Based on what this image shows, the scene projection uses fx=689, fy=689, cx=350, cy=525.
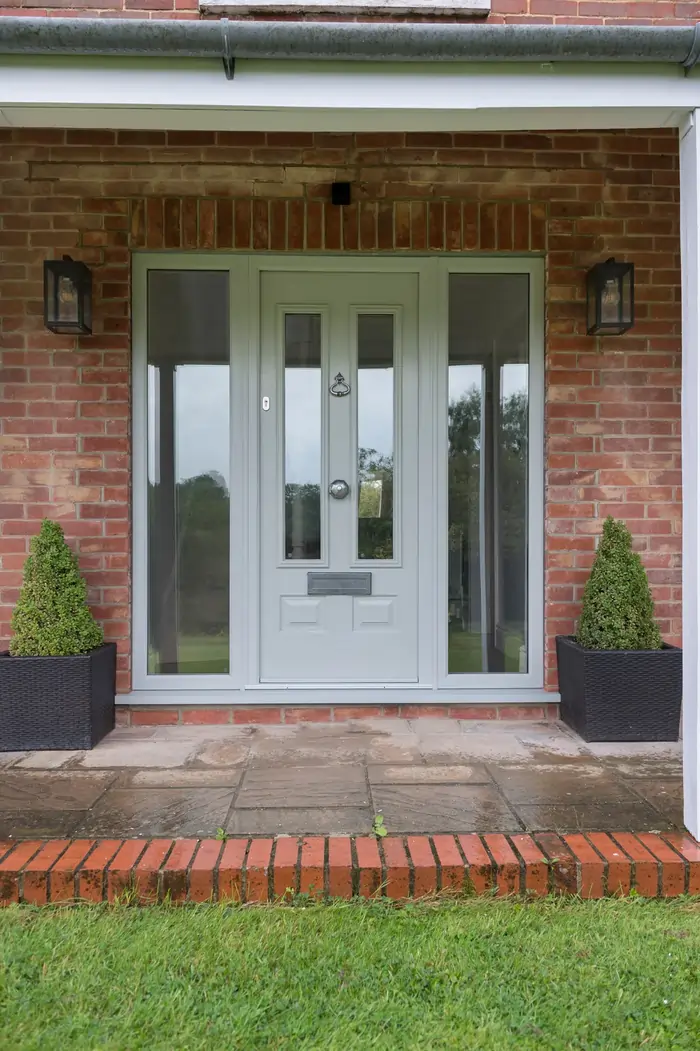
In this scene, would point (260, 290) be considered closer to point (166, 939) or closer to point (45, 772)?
point (45, 772)

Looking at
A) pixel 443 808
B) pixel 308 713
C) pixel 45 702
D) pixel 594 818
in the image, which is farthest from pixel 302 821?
pixel 45 702

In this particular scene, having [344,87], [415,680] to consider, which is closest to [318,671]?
[415,680]

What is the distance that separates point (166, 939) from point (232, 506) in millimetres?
2013

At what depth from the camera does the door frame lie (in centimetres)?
339

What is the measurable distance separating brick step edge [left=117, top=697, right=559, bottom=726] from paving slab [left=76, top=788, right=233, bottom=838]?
0.84m

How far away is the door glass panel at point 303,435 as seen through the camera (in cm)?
347

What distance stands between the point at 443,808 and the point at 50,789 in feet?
4.69

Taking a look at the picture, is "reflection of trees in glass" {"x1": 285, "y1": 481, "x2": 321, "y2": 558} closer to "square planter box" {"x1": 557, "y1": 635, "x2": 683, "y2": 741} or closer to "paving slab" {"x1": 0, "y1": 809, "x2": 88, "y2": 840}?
"square planter box" {"x1": 557, "y1": 635, "x2": 683, "y2": 741}

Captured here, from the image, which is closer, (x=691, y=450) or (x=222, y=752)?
(x=691, y=450)

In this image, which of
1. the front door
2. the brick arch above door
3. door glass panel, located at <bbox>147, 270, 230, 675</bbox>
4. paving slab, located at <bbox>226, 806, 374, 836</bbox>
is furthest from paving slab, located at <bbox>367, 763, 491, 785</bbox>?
the brick arch above door

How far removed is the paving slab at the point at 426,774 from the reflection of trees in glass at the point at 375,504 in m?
1.11

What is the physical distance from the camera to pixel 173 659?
3.44 metres

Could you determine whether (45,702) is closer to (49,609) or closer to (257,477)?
(49,609)

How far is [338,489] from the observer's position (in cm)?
344
